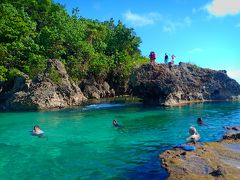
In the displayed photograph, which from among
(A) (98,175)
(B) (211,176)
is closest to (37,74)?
(A) (98,175)

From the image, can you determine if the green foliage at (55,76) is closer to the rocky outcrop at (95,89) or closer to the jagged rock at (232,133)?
the rocky outcrop at (95,89)

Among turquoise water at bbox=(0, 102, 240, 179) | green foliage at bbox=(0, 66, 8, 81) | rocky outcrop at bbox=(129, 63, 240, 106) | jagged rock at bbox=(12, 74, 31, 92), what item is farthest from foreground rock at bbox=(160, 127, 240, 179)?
green foliage at bbox=(0, 66, 8, 81)

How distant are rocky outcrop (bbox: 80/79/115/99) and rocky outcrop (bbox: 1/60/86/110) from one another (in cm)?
1047

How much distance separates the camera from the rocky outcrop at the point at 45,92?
3776cm

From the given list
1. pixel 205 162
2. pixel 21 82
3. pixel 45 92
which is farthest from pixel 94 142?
pixel 21 82

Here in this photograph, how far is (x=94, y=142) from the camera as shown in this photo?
2017cm

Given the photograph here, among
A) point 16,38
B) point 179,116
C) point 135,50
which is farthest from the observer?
point 135,50

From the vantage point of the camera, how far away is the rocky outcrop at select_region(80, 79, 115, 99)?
5431cm

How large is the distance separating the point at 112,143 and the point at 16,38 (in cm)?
3021

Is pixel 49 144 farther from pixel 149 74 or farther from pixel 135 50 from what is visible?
pixel 135 50

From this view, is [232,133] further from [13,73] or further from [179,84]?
[13,73]

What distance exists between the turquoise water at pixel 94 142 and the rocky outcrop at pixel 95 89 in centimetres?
2087

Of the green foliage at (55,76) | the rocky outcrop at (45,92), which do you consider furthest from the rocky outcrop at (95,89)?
the green foliage at (55,76)

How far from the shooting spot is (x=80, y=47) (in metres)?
52.9
